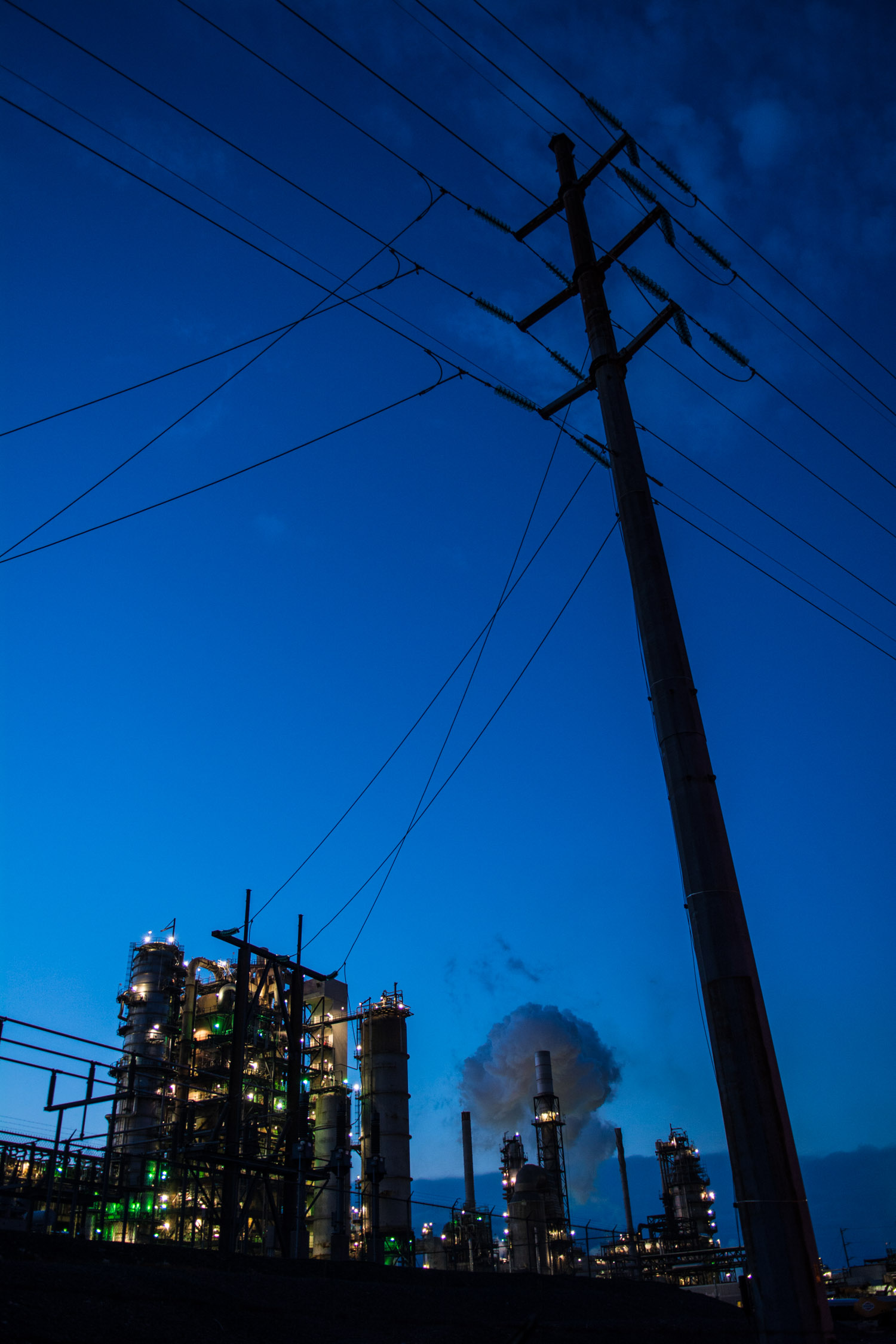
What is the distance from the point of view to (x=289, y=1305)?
35.7ft

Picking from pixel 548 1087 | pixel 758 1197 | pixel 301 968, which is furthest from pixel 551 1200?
pixel 758 1197

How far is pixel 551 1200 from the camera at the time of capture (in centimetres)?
4872

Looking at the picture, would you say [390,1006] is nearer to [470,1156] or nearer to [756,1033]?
[470,1156]

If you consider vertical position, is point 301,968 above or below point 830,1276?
above

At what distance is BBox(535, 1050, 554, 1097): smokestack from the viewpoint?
185 ft

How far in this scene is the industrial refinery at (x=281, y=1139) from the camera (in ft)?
89.2

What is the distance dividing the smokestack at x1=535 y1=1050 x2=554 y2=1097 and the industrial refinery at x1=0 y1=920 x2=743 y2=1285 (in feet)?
0.36

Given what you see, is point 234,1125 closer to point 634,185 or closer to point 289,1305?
point 289,1305

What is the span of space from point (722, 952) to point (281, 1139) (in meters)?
31.3

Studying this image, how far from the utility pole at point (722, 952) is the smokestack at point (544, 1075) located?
174 feet

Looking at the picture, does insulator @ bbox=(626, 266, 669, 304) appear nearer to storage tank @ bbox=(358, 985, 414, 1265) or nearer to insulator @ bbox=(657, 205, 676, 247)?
insulator @ bbox=(657, 205, 676, 247)

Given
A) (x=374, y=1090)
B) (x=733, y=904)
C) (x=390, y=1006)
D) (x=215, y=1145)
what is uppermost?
(x=390, y=1006)

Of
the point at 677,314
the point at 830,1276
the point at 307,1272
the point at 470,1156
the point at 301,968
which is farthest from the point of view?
the point at 470,1156

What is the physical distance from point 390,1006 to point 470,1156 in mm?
23988
